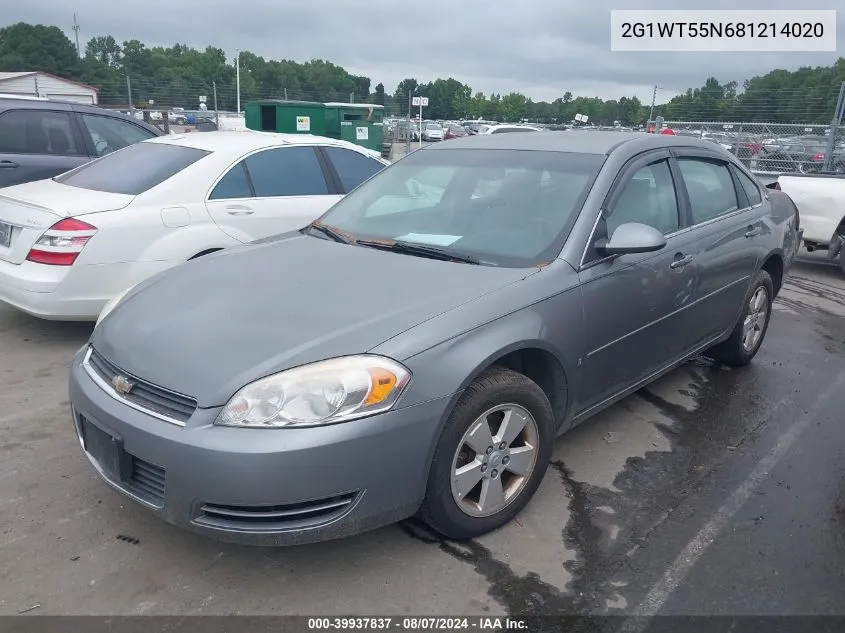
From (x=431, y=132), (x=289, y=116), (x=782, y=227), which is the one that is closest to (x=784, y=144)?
(x=289, y=116)

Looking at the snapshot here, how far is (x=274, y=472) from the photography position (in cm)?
227

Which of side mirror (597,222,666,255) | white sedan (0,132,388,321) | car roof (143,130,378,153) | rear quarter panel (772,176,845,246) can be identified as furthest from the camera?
rear quarter panel (772,176,845,246)

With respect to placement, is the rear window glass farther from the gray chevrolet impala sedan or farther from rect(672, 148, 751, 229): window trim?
rect(672, 148, 751, 229): window trim

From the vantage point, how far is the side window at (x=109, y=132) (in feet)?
22.7

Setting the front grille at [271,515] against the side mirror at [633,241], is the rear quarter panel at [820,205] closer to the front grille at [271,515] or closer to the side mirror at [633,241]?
the side mirror at [633,241]

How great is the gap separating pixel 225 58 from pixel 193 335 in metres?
83.8

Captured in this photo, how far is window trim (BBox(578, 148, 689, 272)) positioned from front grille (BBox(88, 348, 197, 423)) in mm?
1767

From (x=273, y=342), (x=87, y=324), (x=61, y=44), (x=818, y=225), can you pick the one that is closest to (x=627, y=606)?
(x=273, y=342)

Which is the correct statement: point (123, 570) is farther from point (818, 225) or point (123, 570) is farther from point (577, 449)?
point (818, 225)

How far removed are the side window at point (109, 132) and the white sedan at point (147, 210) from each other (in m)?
1.52

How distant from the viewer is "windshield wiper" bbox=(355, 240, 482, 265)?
3178 millimetres

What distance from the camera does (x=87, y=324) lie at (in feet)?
17.8

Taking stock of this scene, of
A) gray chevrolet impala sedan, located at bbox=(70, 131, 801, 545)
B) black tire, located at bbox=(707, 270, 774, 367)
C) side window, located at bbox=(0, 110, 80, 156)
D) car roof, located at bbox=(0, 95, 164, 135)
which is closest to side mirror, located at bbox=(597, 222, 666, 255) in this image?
gray chevrolet impala sedan, located at bbox=(70, 131, 801, 545)

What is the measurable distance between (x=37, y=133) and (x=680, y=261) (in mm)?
5995
